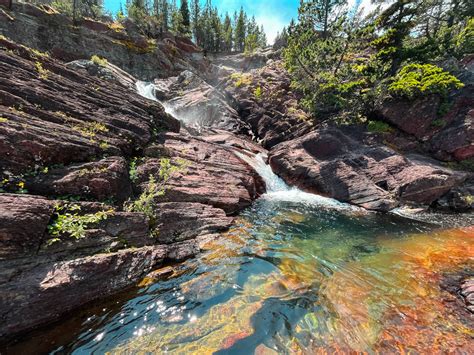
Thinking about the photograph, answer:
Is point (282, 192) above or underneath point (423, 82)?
underneath

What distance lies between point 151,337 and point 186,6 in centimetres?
7970

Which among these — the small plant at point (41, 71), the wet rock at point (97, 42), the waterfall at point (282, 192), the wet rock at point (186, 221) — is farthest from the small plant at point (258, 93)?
the small plant at point (41, 71)

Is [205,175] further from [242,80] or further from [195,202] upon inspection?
[242,80]

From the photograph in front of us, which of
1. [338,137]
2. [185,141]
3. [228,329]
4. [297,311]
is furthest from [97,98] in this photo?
[338,137]

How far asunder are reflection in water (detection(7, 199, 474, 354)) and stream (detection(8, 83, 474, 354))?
0.08 feet

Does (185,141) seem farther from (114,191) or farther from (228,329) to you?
(228,329)

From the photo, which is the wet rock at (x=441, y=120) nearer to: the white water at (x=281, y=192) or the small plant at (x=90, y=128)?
the white water at (x=281, y=192)

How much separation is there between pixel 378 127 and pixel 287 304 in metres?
18.5

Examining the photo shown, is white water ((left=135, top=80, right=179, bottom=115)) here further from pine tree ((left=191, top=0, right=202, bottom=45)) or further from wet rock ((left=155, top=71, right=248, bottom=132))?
pine tree ((left=191, top=0, right=202, bottom=45))

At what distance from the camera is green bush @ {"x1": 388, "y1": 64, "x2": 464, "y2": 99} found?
16.4m

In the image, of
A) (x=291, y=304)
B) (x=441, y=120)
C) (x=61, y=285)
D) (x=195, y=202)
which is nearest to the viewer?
(x=61, y=285)

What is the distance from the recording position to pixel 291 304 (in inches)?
221

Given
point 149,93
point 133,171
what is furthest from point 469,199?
point 149,93

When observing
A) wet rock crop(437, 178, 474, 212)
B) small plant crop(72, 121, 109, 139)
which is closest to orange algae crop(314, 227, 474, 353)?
wet rock crop(437, 178, 474, 212)
